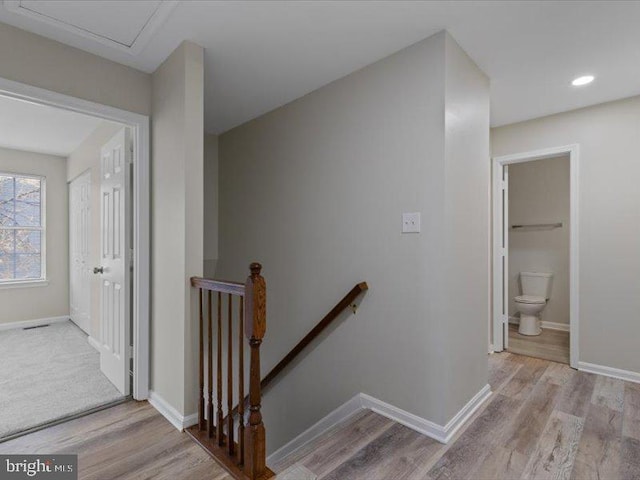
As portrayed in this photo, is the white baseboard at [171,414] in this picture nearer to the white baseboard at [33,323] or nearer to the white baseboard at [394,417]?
the white baseboard at [394,417]

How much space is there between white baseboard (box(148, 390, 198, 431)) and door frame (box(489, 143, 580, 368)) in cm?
287

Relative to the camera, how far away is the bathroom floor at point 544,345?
132 inches

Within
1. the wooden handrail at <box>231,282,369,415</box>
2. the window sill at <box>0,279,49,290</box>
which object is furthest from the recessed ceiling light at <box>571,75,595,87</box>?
the window sill at <box>0,279,49,290</box>

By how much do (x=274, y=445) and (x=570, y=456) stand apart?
2.31 m

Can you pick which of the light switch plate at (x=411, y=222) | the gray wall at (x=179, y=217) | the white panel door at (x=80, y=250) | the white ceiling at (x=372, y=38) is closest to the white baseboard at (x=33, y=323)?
the white panel door at (x=80, y=250)

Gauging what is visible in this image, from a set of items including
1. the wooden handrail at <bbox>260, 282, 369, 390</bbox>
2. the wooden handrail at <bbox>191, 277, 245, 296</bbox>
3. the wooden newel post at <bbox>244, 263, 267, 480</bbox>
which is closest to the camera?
the wooden newel post at <bbox>244, 263, 267, 480</bbox>

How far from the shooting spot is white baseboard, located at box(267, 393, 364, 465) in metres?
2.34

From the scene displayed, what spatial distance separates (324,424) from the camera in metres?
2.50

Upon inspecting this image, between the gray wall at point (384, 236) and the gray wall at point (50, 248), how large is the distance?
11.4ft

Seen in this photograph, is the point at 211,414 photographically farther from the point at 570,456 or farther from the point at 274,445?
the point at 570,456

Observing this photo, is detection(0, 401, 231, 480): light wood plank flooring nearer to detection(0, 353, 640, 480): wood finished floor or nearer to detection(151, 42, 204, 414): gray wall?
detection(0, 353, 640, 480): wood finished floor

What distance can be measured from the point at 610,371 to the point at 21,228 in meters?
6.63

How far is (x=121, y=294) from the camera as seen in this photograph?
8.27ft

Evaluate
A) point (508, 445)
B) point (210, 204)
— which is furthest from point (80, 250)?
point (508, 445)
